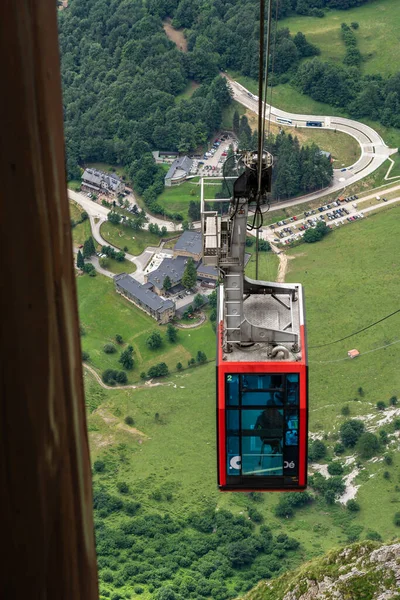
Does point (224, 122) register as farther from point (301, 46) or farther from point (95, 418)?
point (95, 418)

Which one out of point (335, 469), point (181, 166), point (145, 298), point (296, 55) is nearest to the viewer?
point (335, 469)

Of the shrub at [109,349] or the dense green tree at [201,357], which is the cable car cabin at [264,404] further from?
the shrub at [109,349]

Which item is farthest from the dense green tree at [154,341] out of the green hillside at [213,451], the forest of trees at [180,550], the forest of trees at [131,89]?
the forest of trees at [131,89]

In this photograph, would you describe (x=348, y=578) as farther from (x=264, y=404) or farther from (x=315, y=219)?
(x=315, y=219)

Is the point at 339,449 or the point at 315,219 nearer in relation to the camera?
the point at 339,449

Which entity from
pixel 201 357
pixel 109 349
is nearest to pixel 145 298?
pixel 109 349

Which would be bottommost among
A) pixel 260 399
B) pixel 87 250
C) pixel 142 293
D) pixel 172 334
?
pixel 142 293

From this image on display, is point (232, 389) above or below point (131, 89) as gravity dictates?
above

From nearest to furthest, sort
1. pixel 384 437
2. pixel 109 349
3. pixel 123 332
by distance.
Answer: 1. pixel 384 437
2. pixel 109 349
3. pixel 123 332
